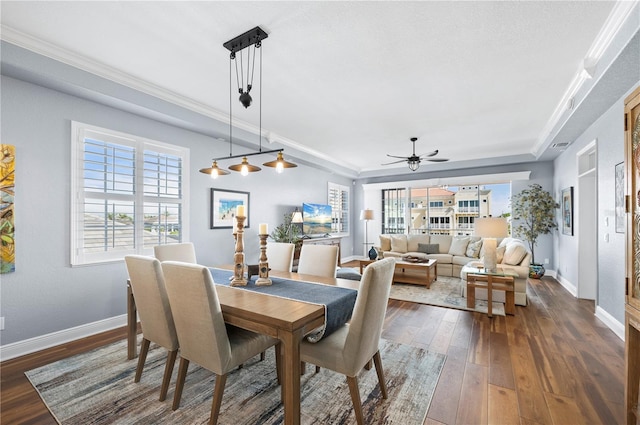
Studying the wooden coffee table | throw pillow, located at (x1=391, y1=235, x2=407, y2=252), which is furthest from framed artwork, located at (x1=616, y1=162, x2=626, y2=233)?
throw pillow, located at (x1=391, y1=235, x2=407, y2=252)

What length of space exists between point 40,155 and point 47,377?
1.97 meters

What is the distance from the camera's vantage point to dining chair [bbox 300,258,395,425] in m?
1.64

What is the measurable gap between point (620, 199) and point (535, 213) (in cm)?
324

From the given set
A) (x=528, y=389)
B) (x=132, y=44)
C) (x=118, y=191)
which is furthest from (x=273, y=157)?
(x=528, y=389)

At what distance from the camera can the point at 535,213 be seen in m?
6.04

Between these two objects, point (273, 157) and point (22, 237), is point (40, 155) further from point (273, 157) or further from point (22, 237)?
point (273, 157)

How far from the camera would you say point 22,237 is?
8.66ft

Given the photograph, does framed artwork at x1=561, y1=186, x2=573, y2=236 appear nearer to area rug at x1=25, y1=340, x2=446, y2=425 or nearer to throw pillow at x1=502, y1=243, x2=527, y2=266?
throw pillow at x1=502, y1=243, x2=527, y2=266

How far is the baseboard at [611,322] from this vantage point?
3.01m

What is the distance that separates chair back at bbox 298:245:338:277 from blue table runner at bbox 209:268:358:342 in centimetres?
51

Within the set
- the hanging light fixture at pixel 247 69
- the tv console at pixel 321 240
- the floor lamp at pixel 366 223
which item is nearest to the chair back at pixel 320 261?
the hanging light fixture at pixel 247 69

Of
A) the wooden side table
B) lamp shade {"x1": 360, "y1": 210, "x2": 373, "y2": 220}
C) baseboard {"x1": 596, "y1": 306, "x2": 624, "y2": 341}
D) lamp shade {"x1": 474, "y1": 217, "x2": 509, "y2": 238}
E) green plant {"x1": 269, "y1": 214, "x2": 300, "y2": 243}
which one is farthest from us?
lamp shade {"x1": 360, "y1": 210, "x2": 373, "y2": 220}

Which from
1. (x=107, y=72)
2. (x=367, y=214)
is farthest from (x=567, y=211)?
(x=107, y=72)

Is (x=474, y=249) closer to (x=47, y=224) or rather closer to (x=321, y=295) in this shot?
(x=321, y=295)
